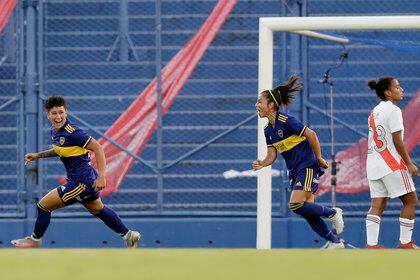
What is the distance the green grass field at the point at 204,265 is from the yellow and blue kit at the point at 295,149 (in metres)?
5.25

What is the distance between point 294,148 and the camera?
1062 centimetres

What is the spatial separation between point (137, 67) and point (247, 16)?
120cm

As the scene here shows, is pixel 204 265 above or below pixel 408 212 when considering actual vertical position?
above

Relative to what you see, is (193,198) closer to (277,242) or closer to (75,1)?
(277,242)

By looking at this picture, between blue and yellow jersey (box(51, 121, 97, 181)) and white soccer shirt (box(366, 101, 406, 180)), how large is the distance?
2.30 m

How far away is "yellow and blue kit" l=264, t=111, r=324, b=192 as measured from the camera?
414 inches

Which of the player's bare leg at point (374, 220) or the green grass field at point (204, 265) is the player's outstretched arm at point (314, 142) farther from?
the green grass field at point (204, 265)

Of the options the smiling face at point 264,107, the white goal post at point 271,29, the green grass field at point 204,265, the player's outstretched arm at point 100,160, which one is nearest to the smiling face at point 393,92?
the white goal post at point 271,29

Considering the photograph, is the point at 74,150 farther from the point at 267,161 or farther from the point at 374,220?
the point at 374,220

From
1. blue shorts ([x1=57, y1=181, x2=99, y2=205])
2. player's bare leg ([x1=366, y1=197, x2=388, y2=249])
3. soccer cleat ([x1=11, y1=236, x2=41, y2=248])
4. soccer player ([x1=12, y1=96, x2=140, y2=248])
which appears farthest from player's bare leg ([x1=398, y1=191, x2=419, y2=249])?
soccer cleat ([x1=11, y1=236, x2=41, y2=248])

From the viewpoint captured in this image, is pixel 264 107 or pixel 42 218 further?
pixel 42 218

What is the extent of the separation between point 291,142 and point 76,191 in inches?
71.8

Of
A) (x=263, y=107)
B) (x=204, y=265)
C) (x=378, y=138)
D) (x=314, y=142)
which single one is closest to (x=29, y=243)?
(x=263, y=107)

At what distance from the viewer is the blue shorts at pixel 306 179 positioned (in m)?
10.6
